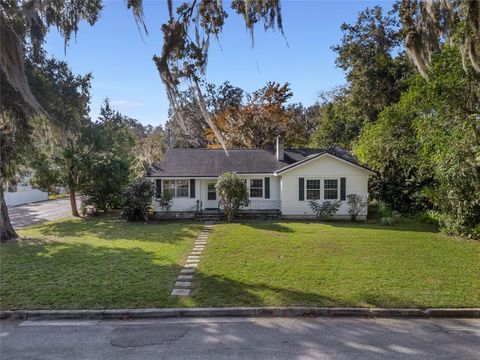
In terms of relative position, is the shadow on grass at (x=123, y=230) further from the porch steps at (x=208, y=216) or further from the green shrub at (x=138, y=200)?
the porch steps at (x=208, y=216)

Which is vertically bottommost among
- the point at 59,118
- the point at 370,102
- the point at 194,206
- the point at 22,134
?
the point at 194,206

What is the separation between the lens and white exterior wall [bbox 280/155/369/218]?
1827 centimetres

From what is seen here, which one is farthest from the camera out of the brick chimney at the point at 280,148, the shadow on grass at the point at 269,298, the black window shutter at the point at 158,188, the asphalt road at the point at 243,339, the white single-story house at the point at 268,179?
the brick chimney at the point at 280,148

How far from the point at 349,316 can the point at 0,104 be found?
1162 cm

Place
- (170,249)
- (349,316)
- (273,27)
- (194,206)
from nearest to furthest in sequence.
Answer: (273,27) → (349,316) → (170,249) → (194,206)

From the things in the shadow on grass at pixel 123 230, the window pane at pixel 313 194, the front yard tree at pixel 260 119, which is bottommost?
the shadow on grass at pixel 123 230

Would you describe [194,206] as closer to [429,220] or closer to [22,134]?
[22,134]

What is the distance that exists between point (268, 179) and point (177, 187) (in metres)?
5.24

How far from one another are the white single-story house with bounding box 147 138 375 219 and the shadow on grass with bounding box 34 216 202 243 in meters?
2.63

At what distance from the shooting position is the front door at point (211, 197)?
65.3 ft

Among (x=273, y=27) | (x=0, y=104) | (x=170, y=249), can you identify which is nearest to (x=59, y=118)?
(x=0, y=104)

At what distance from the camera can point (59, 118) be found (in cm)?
1487

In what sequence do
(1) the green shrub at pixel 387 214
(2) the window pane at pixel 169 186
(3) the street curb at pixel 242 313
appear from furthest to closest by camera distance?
(2) the window pane at pixel 169 186, (1) the green shrub at pixel 387 214, (3) the street curb at pixel 242 313

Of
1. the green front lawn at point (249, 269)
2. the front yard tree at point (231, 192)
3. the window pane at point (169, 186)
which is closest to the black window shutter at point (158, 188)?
the window pane at point (169, 186)
